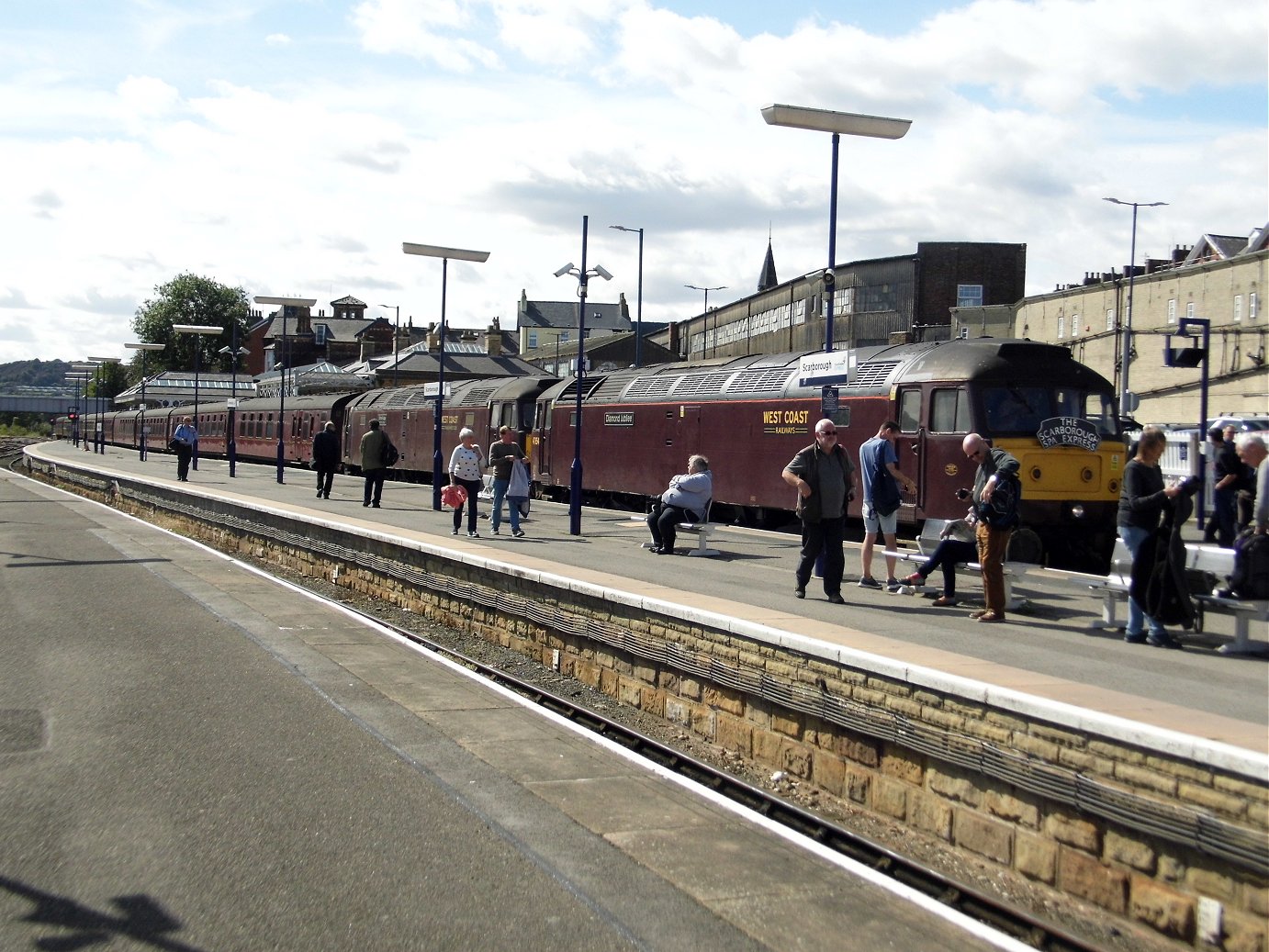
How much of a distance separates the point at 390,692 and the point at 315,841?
4244mm

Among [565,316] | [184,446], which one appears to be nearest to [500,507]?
[184,446]

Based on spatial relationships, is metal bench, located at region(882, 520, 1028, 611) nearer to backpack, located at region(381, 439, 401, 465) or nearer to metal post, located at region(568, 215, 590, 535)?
metal post, located at region(568, 215, 590, 535)

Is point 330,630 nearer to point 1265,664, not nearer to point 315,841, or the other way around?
point 315,841

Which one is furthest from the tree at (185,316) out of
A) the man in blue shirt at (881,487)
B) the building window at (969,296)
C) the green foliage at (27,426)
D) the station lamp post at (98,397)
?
the man in blue shirt at (881,487)

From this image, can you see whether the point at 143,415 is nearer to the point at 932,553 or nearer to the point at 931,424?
the point at 931,424

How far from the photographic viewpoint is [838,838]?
7.66 metres

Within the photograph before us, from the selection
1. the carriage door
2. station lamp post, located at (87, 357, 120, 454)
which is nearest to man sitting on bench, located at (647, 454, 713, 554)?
the carriage door

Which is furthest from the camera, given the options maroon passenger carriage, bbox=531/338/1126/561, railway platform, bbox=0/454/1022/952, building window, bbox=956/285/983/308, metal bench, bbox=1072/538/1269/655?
building window, bbox=956/285/983/308

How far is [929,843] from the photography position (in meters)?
7.53

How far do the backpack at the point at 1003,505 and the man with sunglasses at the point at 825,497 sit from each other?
1.68m

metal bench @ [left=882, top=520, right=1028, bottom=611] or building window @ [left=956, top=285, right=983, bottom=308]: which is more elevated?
building window @ [left=956, top=285, right=983, bottom=308]

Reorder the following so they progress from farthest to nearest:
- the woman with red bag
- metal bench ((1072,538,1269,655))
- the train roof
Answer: the woman with red bag, the train roof, metal bench ((1072,538,1269,655))

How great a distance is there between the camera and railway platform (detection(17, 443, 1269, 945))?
5.78m

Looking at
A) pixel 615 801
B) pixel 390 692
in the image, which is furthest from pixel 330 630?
pixel 615 801
